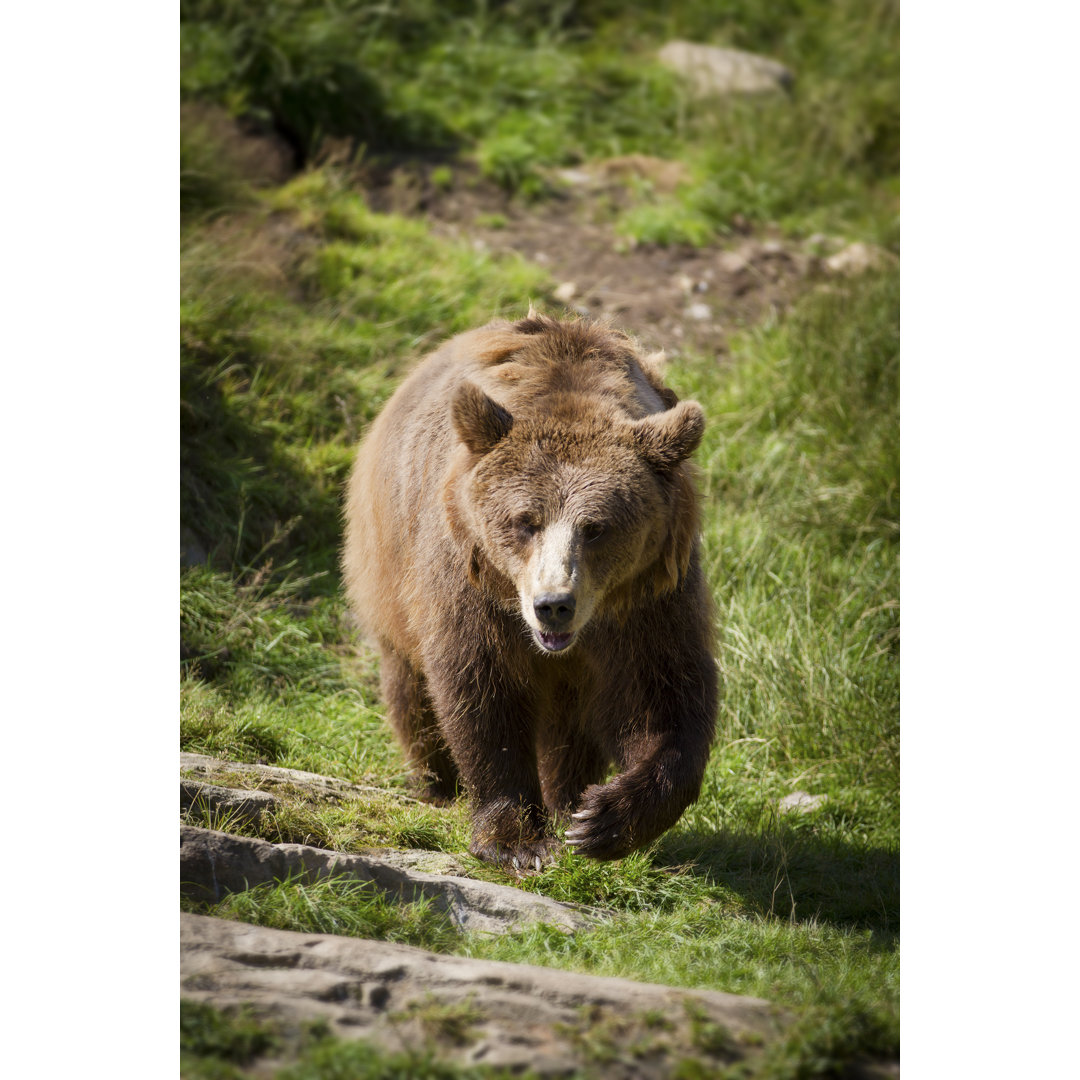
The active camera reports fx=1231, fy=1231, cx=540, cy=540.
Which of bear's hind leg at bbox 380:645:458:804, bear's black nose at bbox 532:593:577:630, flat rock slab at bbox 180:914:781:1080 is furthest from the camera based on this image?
bear's hind leg at bbox 380:645:458:804

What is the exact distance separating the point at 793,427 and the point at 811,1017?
6.65 metres

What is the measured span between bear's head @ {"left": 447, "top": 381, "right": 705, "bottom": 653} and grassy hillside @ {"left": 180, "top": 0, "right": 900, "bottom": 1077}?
1.10 metres

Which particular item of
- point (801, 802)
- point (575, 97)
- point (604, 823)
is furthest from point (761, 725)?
point (575, 97)

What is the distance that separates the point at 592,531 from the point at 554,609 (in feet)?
1.10

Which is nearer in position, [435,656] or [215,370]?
[435,656]

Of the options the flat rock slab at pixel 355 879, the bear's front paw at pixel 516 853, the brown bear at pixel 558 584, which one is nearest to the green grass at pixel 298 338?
the brown bear at pixel 558 584

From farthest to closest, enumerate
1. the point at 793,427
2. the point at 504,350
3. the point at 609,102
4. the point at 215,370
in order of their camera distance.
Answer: the point at 609,102, the point at 793,427, the point at 215,370, the point at 504,350

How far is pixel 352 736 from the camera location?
6.16 m

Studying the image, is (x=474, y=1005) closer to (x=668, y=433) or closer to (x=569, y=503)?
(x=569, y=503)

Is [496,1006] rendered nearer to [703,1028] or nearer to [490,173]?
[703,1028]

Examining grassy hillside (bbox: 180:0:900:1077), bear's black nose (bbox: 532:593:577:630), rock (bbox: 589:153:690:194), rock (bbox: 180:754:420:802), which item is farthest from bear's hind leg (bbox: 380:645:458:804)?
rock (bbox: 589:153:690:194)

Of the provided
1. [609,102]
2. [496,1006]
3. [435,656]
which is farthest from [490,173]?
[496,1006]

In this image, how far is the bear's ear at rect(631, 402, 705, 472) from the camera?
169 inches

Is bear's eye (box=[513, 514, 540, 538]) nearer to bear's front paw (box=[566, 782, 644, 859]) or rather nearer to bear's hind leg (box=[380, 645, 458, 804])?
bear's front paw (box=[566, 782, 644, 859])
